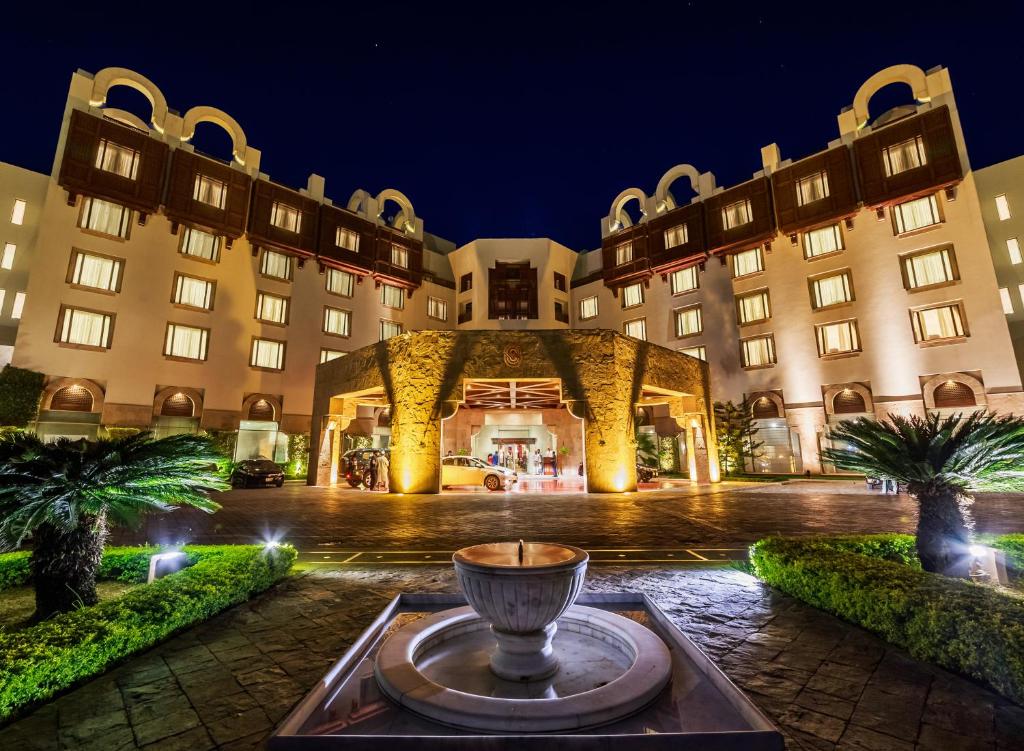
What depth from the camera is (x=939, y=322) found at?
21219 millimetres

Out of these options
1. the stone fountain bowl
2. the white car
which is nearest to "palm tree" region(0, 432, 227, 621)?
the stone fountain bowl

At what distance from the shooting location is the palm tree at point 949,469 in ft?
17.9

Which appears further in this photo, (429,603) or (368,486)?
(368,486)

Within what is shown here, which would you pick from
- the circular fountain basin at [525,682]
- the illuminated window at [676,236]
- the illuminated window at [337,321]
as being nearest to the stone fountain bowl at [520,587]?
the circular fountain basin at [525,682]

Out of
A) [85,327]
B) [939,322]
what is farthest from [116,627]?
[939,322]

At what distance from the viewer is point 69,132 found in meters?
21.3

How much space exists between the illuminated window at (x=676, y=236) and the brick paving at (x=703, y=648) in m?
27.5

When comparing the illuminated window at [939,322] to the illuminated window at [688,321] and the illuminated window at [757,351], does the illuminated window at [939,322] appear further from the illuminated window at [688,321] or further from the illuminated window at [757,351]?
the illuminated window at [688,321]

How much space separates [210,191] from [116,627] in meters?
28.0

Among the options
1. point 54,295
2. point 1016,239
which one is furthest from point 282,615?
point 1016,239

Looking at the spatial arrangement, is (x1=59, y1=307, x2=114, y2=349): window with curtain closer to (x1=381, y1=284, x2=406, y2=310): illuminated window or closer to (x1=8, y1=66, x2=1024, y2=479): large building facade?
(x1=8, y1=66, x2=1024, y2=479): large building facade

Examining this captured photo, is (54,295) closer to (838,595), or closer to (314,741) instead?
(314,741)

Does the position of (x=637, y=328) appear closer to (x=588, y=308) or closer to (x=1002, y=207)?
(x=588, y=308)

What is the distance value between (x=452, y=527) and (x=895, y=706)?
312 inches
